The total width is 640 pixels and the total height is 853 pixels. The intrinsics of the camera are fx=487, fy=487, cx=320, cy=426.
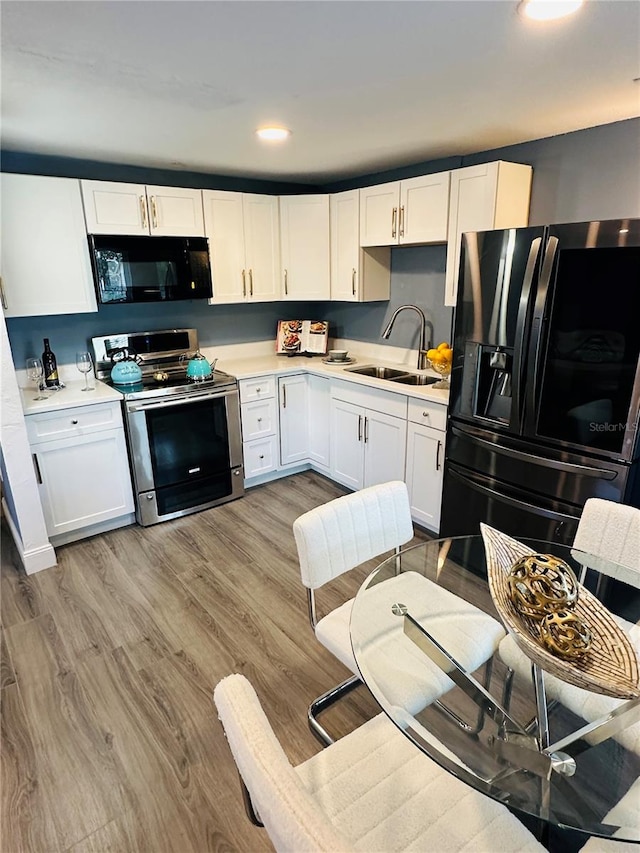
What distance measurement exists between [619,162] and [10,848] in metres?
3.65

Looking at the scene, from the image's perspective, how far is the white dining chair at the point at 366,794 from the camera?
2.38ft

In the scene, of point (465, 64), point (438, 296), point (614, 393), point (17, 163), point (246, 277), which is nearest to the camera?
point (465, 64)

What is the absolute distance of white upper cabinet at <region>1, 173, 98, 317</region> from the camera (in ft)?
9.20

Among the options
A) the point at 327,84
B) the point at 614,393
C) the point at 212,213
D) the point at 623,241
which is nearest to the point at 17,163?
the point at 212,213

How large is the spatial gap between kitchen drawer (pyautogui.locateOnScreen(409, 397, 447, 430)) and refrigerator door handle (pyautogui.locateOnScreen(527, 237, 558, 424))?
0.61 meters

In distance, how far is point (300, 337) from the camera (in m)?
4.27

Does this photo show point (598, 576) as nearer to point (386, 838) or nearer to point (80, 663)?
point (386, 838)

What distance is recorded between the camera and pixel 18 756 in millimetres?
1734

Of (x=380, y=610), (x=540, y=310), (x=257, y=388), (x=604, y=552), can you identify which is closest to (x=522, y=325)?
(x=540, y=310)

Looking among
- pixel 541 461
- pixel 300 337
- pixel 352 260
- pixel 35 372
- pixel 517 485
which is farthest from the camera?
pixel 300 337

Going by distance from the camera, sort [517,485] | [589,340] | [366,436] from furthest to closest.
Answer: [366,436] < [517,485] < [589,340]

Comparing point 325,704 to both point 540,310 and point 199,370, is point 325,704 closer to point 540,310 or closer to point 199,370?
point 540,310

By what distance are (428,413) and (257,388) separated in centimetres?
136

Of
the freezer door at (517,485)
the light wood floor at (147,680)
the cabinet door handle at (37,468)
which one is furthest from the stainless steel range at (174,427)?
the freezer door at (517,485)
